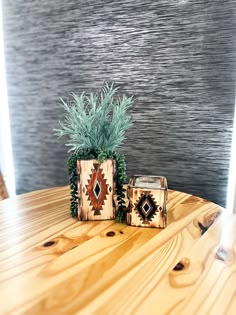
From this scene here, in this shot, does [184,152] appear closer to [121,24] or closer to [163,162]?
[163,162]

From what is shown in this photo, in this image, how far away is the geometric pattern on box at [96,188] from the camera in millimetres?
907

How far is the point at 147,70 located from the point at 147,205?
0.89 m

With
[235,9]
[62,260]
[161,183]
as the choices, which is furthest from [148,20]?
[62,260]

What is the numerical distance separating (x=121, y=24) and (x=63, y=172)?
936 mm

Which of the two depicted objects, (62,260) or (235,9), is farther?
(235,9)

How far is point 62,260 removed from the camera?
70 centimetres

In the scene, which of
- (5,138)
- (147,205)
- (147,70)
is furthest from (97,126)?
(5,138)

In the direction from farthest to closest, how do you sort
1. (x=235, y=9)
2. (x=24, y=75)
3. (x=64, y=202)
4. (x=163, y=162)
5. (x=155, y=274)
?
(x=24, y=75), (x=163, y=162), (x=235, y=9), (x=64, y=202), (x=155, y=274)

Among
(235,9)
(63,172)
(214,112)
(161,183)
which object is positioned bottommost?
(63,172)

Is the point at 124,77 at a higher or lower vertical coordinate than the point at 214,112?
higher

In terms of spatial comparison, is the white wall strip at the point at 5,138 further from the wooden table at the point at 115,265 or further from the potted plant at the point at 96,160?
the potted plant at the point at 96,160

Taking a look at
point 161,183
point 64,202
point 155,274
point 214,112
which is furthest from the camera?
point 214,112

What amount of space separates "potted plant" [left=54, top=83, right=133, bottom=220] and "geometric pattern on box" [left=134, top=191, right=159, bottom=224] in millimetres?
80

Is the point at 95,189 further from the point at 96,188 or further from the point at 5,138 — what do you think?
the point at 5,138
